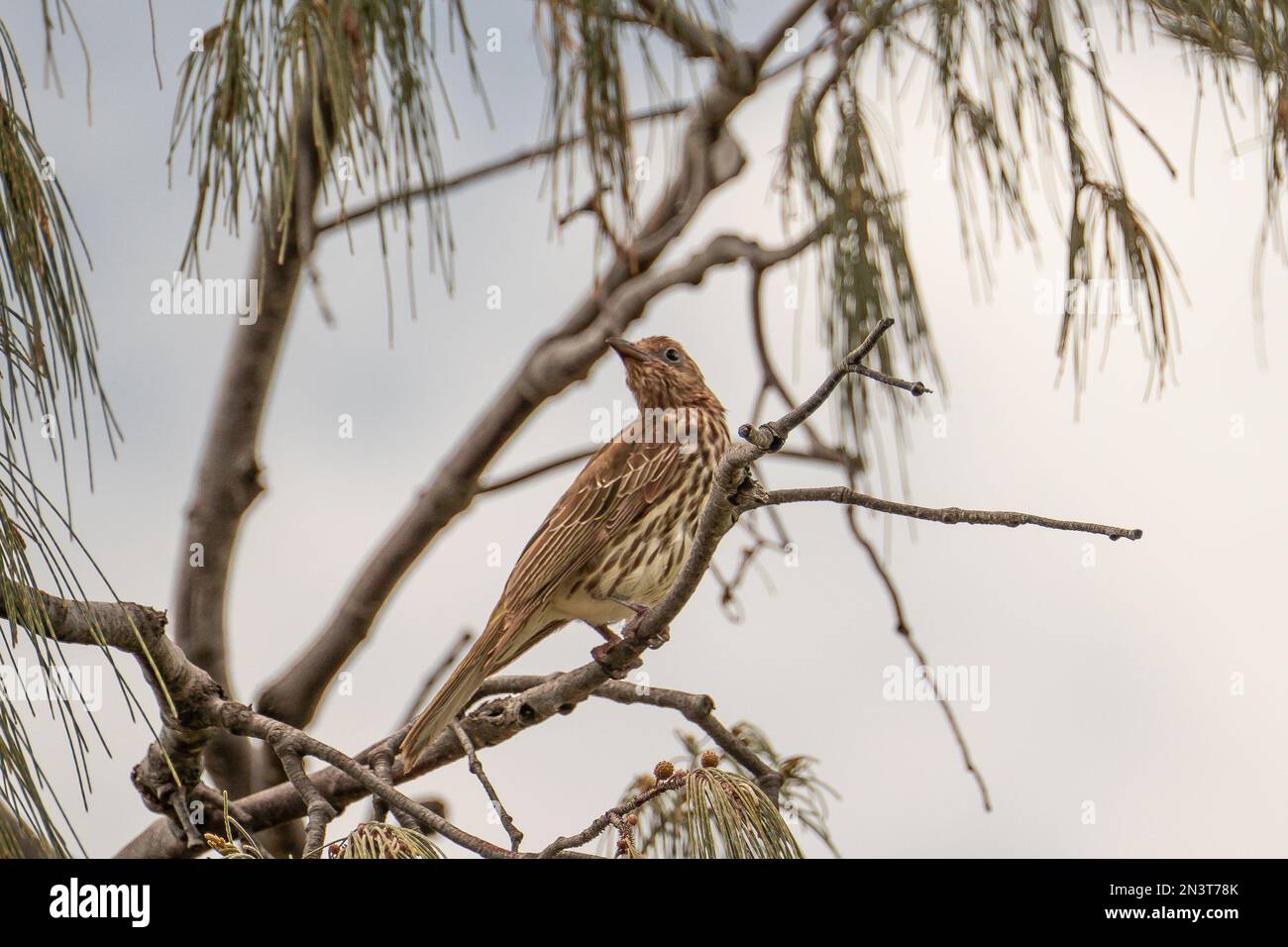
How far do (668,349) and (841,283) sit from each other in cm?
58

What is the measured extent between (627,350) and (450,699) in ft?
3.45

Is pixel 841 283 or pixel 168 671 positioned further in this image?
pixel 841 283

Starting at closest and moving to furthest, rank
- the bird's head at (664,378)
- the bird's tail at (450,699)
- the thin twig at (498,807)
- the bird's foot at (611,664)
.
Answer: the thin twig at (498,807) → the bird's foot at (611,664) → the bird's tail at (450,699) → the bird's head at (664,378)

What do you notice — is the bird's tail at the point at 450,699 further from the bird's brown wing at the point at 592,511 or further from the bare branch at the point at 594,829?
the bare branch at the point at 594,829

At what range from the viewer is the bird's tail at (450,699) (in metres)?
2.71

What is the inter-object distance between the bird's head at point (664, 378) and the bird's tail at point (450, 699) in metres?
0.89

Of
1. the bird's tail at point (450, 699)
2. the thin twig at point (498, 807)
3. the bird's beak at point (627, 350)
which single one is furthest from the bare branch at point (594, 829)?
the bird's beak at point (627, 350)

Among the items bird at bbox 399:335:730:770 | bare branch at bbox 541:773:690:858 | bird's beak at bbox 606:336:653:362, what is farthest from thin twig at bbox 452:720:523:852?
bird's beak at bbox 606:336:653:362

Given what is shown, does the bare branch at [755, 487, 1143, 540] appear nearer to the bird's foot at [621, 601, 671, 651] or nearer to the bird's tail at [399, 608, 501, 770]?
the bird's foot at [621, 601, 671, 651]

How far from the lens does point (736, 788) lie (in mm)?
2064

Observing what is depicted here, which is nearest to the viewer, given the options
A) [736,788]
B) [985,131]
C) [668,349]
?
[736,788]
